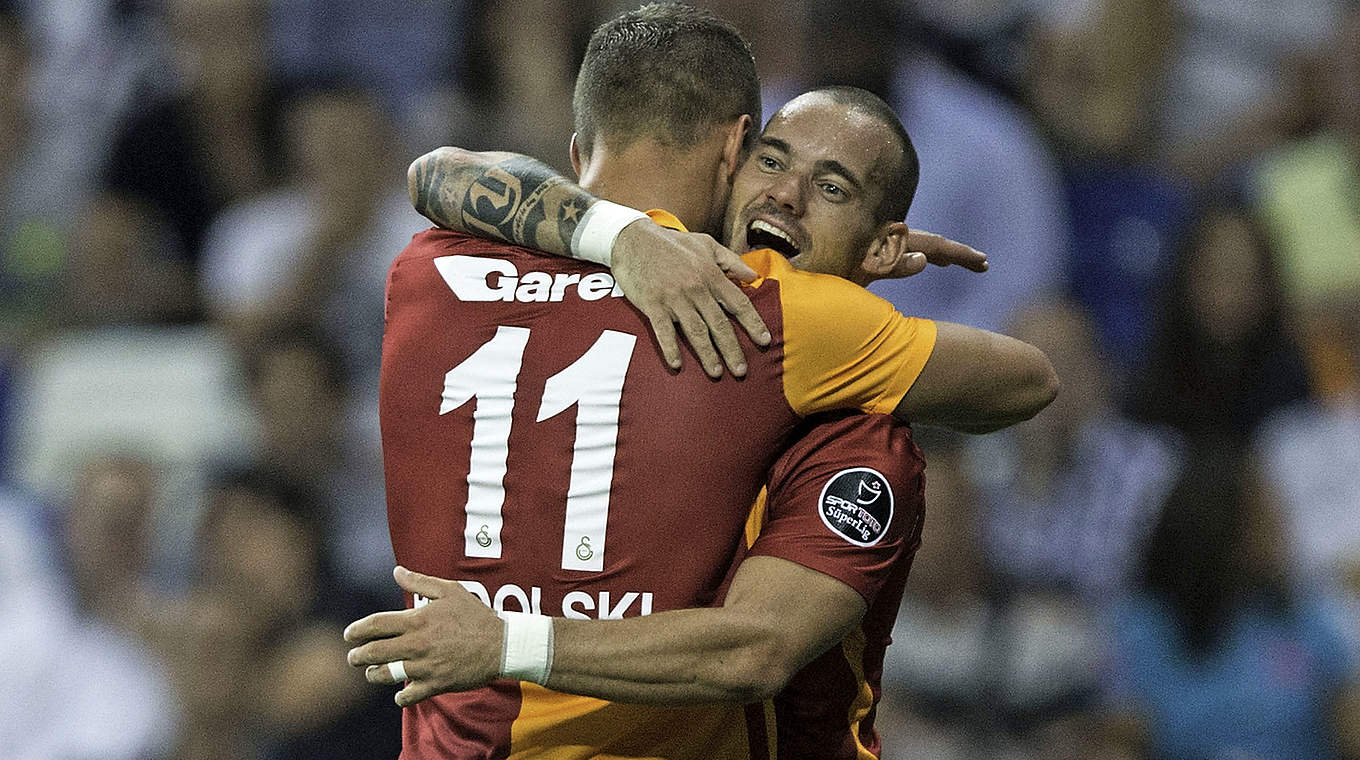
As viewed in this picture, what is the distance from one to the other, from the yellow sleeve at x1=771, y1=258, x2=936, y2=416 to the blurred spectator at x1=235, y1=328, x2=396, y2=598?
4.77m

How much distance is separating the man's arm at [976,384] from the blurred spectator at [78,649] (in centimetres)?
520

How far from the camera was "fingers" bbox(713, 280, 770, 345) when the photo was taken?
3.09 meters

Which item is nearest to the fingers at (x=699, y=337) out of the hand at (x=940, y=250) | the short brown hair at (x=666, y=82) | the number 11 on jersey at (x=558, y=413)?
the number 11 on jersey at (x=558, y=413)

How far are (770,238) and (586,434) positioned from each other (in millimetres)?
669

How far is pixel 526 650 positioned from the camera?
2.88 m

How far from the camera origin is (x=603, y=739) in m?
3.16

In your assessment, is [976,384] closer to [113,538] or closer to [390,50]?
[113,538]

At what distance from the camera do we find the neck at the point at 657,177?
3418mm

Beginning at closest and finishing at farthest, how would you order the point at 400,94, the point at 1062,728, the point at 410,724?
the point at 410,724
the point at 1062,728
the point at 400,94

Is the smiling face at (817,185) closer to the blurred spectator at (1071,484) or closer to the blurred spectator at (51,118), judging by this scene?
the blurred spectator at (1071,484)

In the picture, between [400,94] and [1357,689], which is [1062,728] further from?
[400,94]

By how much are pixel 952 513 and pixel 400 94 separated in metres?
3.63

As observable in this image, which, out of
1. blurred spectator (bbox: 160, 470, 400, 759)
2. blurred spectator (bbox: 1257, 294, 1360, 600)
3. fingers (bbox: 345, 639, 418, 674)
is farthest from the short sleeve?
blurred spectator (bbox: 1257, 294, 1360, 600)

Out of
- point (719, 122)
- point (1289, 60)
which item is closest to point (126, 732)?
point (719, 122)
